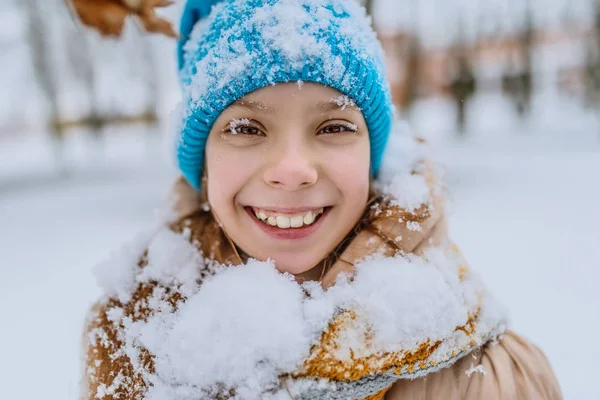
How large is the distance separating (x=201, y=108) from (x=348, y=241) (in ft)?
1.42

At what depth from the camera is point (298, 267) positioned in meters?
1.03

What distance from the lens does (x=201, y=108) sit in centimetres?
105

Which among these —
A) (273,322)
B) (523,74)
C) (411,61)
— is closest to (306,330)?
(273,322)

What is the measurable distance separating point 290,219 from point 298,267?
0.11m

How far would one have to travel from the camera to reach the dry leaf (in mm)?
1151

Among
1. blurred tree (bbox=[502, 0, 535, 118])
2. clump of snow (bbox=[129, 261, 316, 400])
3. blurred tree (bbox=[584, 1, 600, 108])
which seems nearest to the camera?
clump of snow (bbox=[129, 261, 316, 400])

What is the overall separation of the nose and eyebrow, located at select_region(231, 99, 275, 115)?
0.26 feet

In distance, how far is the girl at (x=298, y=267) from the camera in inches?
34.6

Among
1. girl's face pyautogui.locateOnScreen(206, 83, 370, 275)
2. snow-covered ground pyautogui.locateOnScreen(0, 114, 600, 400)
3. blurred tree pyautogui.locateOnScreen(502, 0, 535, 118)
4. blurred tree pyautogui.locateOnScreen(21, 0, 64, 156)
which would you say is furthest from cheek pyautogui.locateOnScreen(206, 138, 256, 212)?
blurred tree pyautogui.locateOnScreen(502, 0, 535, 118)

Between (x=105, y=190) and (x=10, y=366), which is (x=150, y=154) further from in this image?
(x=10, y=366)

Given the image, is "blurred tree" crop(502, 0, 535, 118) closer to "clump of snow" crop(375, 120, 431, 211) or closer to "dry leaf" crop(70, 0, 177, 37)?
"clump of snow" crop(375, 120, 431, 211)

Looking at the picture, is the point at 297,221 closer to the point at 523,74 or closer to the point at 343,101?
the point at 343,101

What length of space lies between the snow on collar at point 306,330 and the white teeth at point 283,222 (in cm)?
9

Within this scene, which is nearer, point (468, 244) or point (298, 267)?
point (298, 267)
